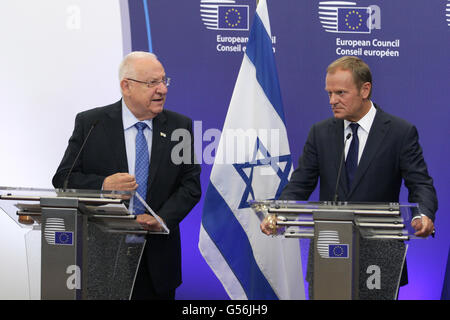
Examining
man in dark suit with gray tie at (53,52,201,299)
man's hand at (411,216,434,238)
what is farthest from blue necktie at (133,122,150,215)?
man's hand at (411,216,434,238)

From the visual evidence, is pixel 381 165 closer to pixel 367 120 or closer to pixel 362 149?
pixel 362 149

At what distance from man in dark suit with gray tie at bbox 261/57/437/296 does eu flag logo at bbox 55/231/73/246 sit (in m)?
1.49

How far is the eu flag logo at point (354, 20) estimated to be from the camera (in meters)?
5.34

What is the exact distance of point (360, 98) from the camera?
384 centimetres

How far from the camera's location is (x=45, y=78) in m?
5.51

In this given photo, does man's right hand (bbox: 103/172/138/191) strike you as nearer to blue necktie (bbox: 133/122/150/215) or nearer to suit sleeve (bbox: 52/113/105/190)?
suit sleeve (bbox: 52/113/105/190)

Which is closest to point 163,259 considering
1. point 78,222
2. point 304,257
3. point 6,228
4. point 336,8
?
point 78,222

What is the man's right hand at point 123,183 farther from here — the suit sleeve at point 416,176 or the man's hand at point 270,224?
the suit sleeve at point 416,176

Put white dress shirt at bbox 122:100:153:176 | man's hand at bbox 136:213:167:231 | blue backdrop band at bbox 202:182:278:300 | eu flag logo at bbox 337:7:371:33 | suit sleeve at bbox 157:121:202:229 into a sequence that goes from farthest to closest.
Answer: eu flag logo at bbox 337:7:371:33 < blue backdrop band at bbox 202:182:278:300 < white dress shirt at bbox 122:100:153:176 < suit sleeve at bbox 157:121:202:229 < man's hand at bbox 136:213:167:231

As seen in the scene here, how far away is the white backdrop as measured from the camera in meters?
5.48

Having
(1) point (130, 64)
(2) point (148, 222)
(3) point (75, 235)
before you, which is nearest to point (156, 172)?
(2) point (148, 222)

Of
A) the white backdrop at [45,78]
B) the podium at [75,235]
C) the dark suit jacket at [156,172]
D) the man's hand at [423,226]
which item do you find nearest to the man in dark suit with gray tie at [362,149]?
the man's hand at [423,226]

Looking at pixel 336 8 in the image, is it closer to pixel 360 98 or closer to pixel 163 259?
pixel 360 98

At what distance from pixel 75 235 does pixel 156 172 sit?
3.36 feet
